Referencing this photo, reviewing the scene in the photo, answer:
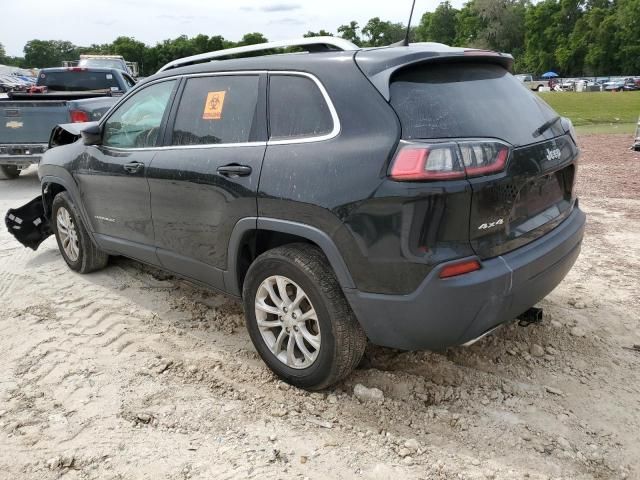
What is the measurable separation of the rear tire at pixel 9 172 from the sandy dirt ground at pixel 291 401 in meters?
6.79

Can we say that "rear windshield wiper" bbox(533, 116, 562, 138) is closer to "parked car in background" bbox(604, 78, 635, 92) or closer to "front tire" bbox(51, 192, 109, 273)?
"front tire" bbox(51, 192, 109, 273)

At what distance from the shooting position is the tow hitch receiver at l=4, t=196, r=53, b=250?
5715 mm

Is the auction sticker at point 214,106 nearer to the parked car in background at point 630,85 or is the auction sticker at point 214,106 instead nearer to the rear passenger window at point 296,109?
the rear passenger window at point 296,109

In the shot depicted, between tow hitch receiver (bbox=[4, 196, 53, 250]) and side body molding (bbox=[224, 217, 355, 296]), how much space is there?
3.10 m

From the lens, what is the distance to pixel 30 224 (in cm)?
577

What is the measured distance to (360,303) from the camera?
286 centimetres

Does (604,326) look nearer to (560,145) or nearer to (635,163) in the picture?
(560,145)

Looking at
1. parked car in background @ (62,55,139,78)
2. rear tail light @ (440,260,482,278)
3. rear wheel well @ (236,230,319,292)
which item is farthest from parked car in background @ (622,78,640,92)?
rear tail light @ (440,260,482,278)

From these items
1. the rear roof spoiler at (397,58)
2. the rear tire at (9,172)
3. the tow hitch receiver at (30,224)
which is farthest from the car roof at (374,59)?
the rear tire at (9,172)

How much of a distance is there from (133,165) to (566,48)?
103m

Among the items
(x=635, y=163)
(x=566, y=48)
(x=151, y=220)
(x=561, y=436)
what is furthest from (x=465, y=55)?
(x=566, y=48)

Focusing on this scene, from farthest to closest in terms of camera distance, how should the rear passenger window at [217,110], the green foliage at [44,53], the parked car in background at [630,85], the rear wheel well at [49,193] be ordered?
the green foliage at [44,53] → the parked car in background at [630,85] → the rear wheel well at [49,193] → the rear passenger window at [217,110]

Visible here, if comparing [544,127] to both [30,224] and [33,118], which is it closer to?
[30,224]

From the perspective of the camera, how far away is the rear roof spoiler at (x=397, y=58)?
2850 mm
